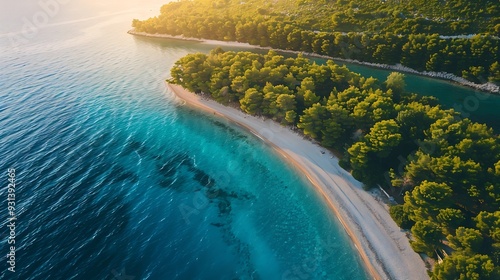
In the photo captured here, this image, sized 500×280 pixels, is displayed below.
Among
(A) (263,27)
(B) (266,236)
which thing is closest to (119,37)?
(A) (263,27)

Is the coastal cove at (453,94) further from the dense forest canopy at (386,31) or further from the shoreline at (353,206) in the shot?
the shoreline at (353,206)

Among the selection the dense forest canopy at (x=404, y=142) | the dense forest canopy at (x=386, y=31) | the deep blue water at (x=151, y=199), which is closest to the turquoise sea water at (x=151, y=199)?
the deep blue water at (x=151, y=199)

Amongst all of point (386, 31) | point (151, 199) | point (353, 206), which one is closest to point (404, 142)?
point (353, 206)

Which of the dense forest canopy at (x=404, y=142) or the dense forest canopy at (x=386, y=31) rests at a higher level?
the dense forest canopy at (x=386, y=31)

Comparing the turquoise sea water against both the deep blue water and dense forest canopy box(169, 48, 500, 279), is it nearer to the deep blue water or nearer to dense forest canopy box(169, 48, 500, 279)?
the deep blue water

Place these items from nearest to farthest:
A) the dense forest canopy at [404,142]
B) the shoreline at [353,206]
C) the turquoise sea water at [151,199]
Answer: the dense forest canopy at [404,142] < the shoreline at [353,206] < the turquoise sea water at [151,199]

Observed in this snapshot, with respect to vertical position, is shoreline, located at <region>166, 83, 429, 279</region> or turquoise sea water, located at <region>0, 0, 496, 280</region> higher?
shoreline, located at <region>166, 83, 429, 279</region>

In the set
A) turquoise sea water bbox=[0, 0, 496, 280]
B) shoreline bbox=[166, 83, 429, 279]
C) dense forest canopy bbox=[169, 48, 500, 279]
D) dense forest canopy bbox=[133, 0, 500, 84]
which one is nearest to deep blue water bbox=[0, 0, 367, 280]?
turquoise sea water bbox=[0, 0, 496, 280]
